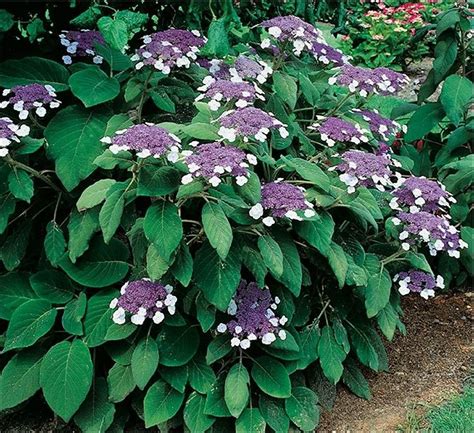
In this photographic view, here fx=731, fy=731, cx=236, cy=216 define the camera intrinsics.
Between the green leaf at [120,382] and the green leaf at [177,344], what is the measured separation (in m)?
0.14

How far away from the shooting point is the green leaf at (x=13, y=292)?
7.95 ft

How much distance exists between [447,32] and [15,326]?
218 centimetres

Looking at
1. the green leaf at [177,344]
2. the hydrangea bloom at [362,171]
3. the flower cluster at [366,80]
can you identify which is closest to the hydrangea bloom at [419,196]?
the hydrangea bloom at [362,171]

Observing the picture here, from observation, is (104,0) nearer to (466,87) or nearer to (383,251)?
(383,251)

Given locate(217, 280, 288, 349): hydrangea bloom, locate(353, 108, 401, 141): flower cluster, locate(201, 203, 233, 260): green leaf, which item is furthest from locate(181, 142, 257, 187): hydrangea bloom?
locate(353, 108, 401, 141): flower cluster

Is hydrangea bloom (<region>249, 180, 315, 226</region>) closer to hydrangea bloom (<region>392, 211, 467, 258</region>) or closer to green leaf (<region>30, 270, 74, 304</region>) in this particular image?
hydrangea bloom (<region>392, 211, 467, 258</region>)

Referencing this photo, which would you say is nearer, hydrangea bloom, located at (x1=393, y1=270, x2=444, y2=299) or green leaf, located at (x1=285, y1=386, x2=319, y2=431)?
green leaf, located at (x1=285, y1=386, x2=319, y2=431)

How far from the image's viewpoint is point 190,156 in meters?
1.99

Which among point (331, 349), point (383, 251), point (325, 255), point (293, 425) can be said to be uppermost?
point (325, 255)

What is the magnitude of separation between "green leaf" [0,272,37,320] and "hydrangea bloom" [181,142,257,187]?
821 millimetres

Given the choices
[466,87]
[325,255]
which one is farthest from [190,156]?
[466,87]

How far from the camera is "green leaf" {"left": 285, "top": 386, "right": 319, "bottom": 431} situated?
2.33 meters

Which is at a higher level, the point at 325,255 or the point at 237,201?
the point at 237,201

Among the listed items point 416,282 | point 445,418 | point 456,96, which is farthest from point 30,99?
point 456,96
